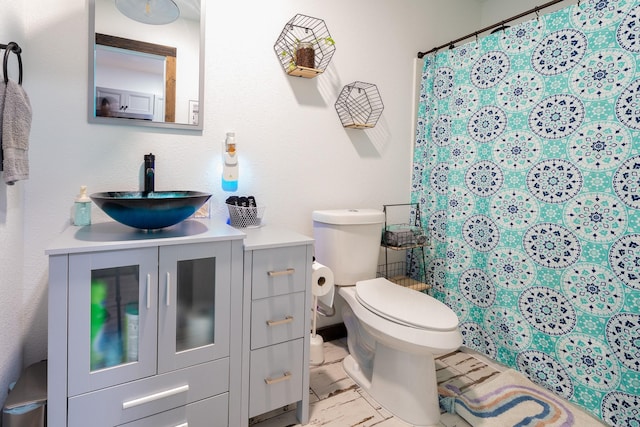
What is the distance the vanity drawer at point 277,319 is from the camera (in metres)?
1.36

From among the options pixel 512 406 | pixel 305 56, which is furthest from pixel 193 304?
pixel 512 406

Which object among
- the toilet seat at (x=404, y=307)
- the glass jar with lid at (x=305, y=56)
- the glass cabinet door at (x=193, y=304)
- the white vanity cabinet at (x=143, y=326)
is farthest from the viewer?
the glass jar with lid at (x=305, y=56)

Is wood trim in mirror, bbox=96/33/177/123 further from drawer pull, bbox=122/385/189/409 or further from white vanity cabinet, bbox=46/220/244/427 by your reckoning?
drawer pull, bbox=122/385/189/409

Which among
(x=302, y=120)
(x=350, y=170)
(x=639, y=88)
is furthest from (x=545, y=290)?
(x=302, y=120)

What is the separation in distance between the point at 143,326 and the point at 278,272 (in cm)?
51

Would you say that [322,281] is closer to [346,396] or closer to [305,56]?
[346,396]

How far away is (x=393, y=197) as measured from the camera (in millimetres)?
2418

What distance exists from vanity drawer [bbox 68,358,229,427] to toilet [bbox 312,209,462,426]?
0.71 meters

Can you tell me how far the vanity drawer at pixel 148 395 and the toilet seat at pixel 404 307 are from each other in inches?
28.1

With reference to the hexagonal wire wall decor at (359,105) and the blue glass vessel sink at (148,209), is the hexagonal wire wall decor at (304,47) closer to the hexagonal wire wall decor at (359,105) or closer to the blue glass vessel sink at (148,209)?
the hexagonal wire wall decor at (359,105)

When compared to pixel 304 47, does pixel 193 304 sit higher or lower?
lower

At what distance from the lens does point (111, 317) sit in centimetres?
112

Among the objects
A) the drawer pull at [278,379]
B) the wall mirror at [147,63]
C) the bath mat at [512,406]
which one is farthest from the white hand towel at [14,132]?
the bath mat at [512,406]

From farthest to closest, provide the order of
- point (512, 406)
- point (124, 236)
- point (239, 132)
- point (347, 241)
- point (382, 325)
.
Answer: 1. point (347, 241)
2. point (239, 132)
3. point (512, 406)
4. point (382, 325)
5. point (124, 236)
